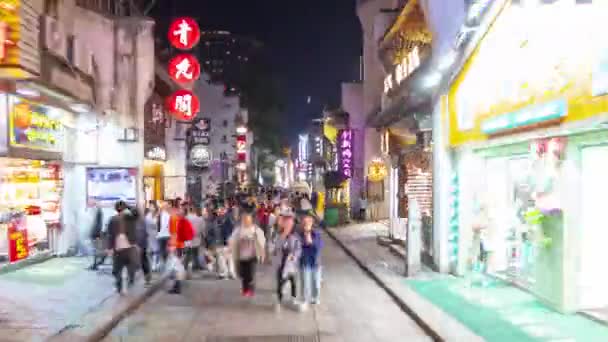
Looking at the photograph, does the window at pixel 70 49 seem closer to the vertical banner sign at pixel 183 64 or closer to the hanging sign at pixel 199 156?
the vertical banner sign at pixel 183 64

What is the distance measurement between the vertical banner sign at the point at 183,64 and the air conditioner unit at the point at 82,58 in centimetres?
835

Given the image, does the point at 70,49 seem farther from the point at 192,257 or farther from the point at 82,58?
the point at 192,257

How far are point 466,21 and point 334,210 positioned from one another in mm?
23787

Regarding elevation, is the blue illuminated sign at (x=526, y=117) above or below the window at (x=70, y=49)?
below

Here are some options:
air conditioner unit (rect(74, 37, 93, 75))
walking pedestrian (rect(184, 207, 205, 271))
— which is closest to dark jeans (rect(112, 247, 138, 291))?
walking pedestrian (rect(184, 207, 205, 271))

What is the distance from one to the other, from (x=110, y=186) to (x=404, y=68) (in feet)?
32.0

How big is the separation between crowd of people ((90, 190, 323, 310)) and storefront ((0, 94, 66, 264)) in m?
1.62

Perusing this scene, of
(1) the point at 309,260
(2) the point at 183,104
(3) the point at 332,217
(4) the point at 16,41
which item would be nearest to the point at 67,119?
(4) the point at 16,41

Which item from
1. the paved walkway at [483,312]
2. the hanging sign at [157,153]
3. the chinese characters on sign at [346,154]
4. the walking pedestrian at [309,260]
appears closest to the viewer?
the paved walkway at [483,312]

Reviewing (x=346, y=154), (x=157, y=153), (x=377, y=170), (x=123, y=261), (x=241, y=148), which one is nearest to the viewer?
(x=123, y=261)

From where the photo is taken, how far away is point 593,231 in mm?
10906

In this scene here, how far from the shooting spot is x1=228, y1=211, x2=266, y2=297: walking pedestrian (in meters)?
12.9

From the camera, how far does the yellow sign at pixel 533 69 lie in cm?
937

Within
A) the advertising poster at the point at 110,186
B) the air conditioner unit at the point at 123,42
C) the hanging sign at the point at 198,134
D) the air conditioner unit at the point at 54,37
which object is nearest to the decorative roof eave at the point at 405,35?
the air conditioner unit at the point at 123,42
